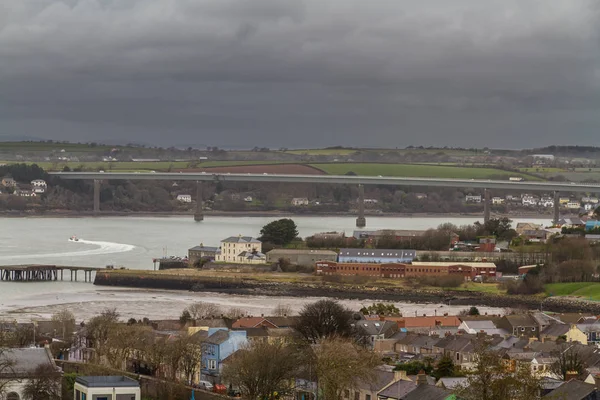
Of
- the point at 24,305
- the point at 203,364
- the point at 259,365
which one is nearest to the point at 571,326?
the point at 203,364

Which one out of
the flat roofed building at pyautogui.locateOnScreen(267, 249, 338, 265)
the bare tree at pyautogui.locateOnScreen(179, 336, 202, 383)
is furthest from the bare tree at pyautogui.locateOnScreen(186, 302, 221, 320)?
the flat roofed building at pyautogui.locateOnScreen(267, 249, 338, 265)

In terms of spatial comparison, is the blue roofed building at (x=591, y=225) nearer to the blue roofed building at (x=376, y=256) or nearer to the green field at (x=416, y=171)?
the blue roofed building at (x=376, y=256)

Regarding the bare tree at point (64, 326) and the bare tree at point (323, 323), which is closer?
the bare tree at point (323, 323)

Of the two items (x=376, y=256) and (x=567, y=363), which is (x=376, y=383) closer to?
(x=567, y=363)

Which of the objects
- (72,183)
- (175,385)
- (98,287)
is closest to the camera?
(175,385)

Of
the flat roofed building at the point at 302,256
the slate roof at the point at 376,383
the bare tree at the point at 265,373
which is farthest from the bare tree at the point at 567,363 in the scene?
the flat roofed building at the point at 302,256

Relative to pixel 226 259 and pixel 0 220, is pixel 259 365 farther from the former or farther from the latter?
pixel 0 220
